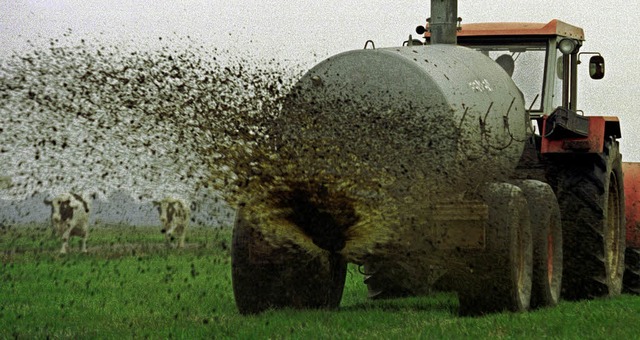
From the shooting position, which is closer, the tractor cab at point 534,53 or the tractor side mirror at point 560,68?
the tractor cab at point 534,53

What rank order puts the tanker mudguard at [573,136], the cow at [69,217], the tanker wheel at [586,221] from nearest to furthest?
the tanker mudguard at [573,136]
the tanker wheel at [586,221]
the cow at [69,217]

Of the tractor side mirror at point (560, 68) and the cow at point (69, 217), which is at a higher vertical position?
the tractor side mirror at point (560, 68)

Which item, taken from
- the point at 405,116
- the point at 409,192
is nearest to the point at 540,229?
the point at 409,192

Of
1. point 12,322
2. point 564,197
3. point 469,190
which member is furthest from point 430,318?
point 12,322

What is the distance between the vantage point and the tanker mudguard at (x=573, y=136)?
11930 millimetres

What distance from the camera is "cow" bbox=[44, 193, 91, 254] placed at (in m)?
24.6

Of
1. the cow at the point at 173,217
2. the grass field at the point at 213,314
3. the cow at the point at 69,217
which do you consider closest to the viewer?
the grass field at the point at 213,314

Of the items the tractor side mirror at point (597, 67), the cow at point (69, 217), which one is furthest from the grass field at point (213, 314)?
the cow at point (69, 217)

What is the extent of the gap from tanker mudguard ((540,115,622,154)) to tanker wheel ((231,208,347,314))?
2405mm

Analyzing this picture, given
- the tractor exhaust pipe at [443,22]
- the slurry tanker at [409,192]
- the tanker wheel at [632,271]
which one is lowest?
the tanker wheel at [632,271]

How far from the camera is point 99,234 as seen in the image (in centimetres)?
2919

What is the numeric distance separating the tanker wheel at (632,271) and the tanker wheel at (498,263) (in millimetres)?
3957

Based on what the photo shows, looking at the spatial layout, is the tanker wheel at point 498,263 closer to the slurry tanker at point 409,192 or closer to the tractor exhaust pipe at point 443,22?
the slurry tanker at point 409,192

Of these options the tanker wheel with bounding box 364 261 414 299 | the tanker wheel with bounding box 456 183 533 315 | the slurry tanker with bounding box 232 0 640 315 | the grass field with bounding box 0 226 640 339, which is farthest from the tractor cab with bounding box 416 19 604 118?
the tanker wheel with bounding box 456 183 533 315
